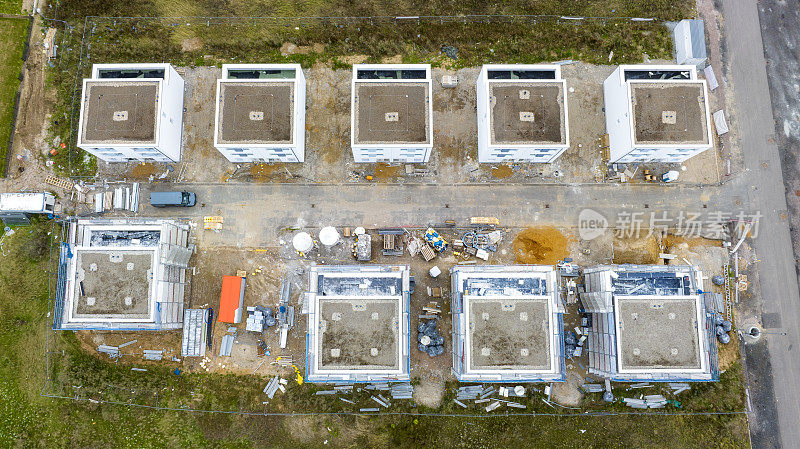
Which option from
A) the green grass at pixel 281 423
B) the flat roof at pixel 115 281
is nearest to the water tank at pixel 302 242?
the flat roof at pixel 115 281

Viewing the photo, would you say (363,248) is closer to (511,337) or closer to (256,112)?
(511,337)

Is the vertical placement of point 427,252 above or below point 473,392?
above

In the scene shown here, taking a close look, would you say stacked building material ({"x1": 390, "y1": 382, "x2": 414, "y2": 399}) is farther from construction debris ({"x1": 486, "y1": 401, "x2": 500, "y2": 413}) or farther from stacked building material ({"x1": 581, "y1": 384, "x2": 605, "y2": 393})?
stacked building material ({"x1": 581, "y1": 384, "x2": 605, "y2": 393})

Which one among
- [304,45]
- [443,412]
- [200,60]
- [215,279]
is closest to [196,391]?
[215,279]

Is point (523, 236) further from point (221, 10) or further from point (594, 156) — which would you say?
point (221, 10)

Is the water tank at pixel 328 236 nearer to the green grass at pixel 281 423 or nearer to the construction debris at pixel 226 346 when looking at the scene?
the construction debris at pixel 226 346

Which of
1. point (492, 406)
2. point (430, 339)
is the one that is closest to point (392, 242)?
point (430, 339)
